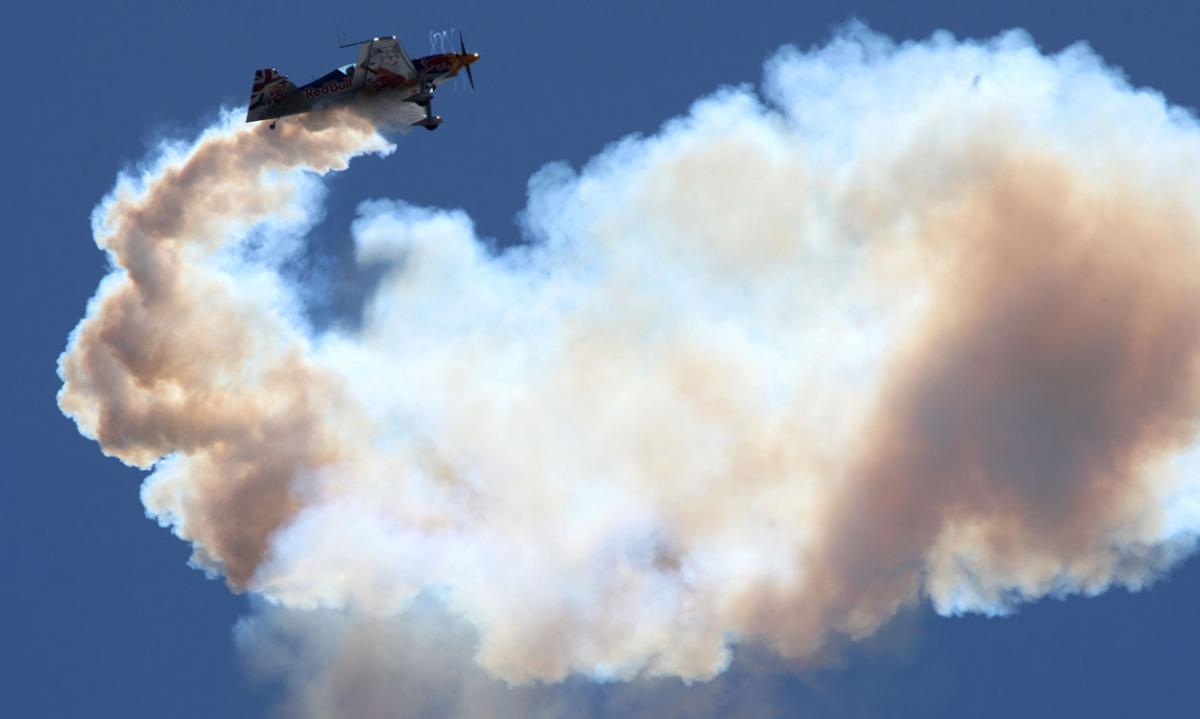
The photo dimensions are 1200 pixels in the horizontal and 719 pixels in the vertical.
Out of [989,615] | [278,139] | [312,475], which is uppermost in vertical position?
[278,139]

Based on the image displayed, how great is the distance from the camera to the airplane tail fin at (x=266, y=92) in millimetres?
143250

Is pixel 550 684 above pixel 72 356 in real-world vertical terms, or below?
below

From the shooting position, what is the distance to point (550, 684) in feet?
471

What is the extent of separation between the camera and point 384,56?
14425 centimetres

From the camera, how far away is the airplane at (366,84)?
143 m

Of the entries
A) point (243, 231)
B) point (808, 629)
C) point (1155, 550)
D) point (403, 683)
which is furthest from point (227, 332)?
point (1155, 550)

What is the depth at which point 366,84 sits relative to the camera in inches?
5679

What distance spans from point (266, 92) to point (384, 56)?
429cm

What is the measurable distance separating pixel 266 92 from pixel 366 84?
11.5 feet

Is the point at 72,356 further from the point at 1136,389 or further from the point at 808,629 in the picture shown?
the point at 1136,389

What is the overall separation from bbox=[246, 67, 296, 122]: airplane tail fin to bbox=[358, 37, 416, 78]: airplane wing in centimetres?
271

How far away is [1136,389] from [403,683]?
27249mm

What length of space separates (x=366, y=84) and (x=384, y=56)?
1145 mm

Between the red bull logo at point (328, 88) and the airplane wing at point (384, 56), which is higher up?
the airplane wing at point (384, 56)
